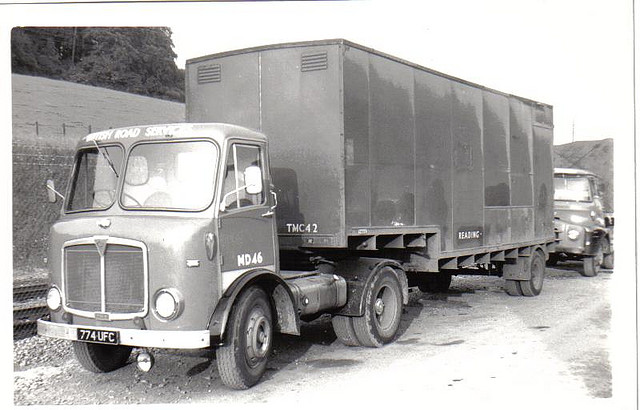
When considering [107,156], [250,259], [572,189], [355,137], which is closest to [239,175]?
[250,259]

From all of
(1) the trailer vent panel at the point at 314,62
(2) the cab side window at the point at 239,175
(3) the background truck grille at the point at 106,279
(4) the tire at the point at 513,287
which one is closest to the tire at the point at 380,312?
(2) the cab side window at the point at 239,175

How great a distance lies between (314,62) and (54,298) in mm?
3761

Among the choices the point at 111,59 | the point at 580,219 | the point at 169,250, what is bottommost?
the point at 580,219

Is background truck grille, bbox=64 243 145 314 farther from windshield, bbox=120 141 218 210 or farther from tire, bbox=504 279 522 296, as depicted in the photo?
tire, bbox=504 279 522 296

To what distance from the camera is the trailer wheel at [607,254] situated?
16.1 metres

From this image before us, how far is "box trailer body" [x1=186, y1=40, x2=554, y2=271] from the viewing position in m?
7.22

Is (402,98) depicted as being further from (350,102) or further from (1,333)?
(1,333)

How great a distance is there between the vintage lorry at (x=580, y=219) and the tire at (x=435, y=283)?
349 centimetres

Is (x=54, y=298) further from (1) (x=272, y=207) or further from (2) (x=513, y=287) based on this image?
(2) (x=513, y=287)

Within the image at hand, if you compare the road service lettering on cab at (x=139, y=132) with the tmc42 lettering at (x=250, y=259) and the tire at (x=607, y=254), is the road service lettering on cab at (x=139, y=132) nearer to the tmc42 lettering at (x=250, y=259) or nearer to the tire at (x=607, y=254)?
the tmc42 lettering at (x=250, y=259)

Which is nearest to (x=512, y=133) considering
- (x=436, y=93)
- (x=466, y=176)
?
(x=466, y=176)

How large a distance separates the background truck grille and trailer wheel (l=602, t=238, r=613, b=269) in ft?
44.6

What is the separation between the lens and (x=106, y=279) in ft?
19.0

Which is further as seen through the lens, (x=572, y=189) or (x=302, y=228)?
(x=572, y=189)
